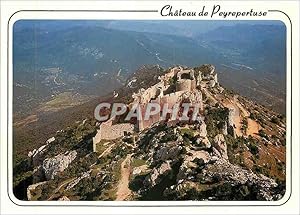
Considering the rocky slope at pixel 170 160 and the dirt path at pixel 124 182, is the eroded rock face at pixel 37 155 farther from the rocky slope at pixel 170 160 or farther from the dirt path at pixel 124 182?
Result: the dirt path at pixel 124 182

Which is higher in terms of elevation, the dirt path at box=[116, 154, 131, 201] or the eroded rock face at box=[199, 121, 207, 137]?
the eroded rock face at box=[199, 121, 207, 137]

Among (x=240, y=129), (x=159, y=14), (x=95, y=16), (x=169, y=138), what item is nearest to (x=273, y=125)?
(x=240, y=129)

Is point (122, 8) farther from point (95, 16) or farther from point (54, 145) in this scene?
point (54, 145)

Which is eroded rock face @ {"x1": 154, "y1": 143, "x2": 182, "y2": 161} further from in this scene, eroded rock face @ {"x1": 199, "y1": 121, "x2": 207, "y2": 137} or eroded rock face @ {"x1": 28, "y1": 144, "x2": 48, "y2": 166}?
eroded rock face @ {"x1": 28, "y1": 144, "x2": 48, "y2": 166}
